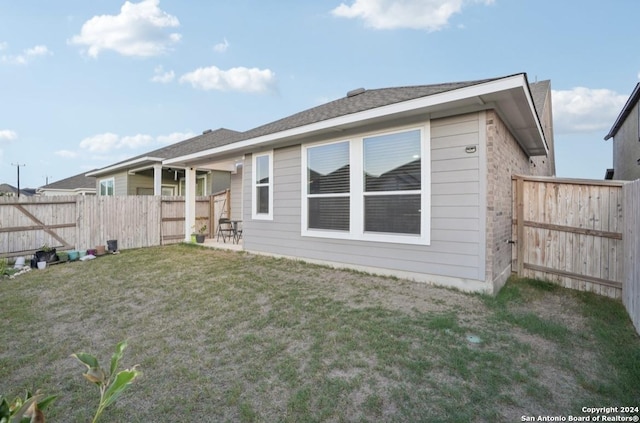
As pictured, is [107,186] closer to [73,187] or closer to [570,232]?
[73,187]

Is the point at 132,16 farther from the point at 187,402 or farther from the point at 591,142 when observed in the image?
the point at 591,142

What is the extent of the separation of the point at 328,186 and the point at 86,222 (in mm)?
7203

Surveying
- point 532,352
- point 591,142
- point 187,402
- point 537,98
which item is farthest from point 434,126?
point 591,142

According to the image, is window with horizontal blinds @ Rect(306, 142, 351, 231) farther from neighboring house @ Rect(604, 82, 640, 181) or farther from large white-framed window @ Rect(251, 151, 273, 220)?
neighboring house @ Rect(604, 82, 640, 181)

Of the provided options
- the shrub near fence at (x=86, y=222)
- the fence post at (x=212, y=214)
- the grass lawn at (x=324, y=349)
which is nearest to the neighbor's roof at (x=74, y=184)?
the fence post at (x=212, y=214)

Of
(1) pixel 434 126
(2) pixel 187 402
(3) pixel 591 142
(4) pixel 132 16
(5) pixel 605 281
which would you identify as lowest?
(2) pixel 187 402

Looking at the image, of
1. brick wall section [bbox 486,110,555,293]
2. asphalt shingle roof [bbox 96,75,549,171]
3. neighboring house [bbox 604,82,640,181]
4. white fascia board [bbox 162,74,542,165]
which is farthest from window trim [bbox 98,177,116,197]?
neighboring house [bbox 604,82,640,181]

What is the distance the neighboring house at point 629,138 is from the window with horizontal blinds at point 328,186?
27.9 feet

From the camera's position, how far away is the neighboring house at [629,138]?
9.16 m

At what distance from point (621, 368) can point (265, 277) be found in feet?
15.2

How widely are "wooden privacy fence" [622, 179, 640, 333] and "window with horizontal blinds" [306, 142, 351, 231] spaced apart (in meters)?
3.85

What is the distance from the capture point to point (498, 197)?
16.0 feet

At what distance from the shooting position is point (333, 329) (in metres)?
3.50

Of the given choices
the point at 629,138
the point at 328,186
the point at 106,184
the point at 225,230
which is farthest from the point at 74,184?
the point at 629,138
